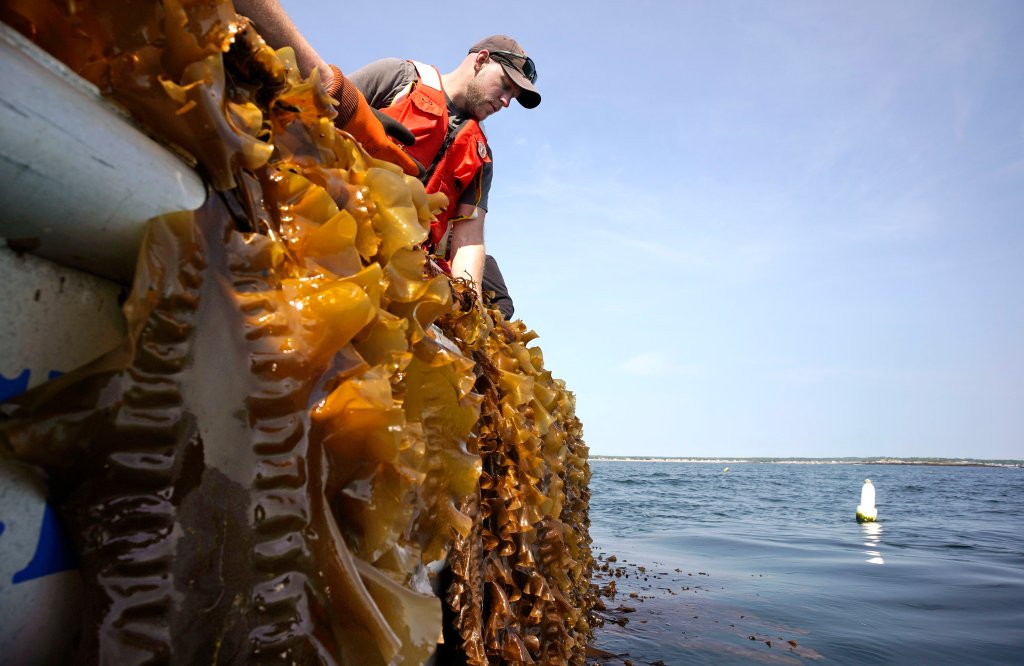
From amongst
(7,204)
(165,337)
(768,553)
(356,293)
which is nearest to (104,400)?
(165,337)

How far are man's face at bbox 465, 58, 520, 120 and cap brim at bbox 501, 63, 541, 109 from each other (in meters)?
0.03

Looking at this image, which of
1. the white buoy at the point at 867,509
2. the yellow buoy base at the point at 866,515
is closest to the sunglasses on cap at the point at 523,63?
the white buoy at the point at 867,509

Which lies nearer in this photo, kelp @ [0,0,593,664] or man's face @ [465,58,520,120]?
kelp @ [0,0,593,664]

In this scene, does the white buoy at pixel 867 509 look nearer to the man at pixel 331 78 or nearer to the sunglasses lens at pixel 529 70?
the sunglasses lens at pixel 529 70

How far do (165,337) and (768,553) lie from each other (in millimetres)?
8474

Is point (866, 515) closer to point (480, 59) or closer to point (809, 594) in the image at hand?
point (809, 594)

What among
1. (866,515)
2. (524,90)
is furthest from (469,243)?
(866,515)

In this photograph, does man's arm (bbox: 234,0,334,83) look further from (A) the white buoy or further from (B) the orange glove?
(A) the white buoy

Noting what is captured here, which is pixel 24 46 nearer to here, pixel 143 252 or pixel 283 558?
pixel 143 252

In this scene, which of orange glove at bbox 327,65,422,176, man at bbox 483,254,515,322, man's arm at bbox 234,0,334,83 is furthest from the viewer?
man at bbox 483,254,515,322

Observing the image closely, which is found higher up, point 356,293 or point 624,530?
point 356,293

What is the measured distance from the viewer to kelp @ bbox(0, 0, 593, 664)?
2.03 ft

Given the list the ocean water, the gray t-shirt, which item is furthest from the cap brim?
the ocean water

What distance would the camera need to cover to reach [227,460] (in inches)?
27.2
